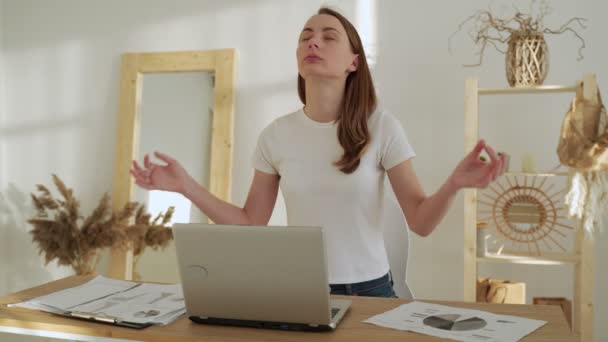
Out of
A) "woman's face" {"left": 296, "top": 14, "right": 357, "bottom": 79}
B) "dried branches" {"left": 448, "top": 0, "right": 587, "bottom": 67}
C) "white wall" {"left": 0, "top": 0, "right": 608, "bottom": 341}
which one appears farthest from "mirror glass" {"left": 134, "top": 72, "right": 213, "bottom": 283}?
"woman's face" {"left": 296, "top": 14, "right": 357, "bottom": 79}

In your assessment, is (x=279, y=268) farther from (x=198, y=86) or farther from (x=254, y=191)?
(x=198, y=86)

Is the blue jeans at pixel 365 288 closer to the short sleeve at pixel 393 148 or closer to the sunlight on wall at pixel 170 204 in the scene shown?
the short sleeve at pixel 393 148

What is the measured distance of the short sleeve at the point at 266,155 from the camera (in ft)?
6.65

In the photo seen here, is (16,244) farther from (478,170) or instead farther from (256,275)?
(478,170)

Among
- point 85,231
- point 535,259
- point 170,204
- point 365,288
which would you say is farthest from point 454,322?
point 85,231

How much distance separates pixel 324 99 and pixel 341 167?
0.25 m

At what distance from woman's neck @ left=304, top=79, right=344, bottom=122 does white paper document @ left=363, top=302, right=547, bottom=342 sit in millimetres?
821

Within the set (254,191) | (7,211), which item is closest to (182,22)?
(7,211)

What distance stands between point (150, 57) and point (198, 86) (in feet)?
1.35

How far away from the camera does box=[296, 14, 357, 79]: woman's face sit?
184 centimetres

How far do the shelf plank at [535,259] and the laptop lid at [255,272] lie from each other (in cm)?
202

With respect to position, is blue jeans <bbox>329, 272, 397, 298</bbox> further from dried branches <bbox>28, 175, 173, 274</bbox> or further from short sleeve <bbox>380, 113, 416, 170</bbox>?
dried branches <bbox>28, 175, 173, 274</bbox>

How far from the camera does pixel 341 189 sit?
1.85 m

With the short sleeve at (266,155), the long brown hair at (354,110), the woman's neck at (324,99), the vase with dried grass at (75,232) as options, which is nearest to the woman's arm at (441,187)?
the long brown hair at (354,110)
